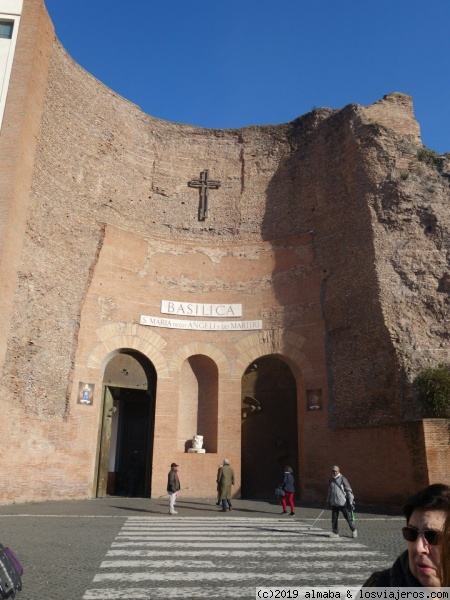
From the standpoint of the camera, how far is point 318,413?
50.1 feet

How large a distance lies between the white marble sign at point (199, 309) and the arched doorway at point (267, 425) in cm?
188

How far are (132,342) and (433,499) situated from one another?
14.7 metres

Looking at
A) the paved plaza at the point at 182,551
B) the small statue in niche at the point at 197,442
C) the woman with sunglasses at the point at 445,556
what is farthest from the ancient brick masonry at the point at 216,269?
the woman with sunglasses at the point at 445,556

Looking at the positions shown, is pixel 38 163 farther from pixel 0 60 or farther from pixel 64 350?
pixel 64 350

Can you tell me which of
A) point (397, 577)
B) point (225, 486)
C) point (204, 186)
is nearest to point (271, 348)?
point (225, 486)

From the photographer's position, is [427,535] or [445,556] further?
[427,535]

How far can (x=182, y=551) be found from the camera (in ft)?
22.0

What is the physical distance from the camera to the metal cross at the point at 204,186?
1878 centimetres

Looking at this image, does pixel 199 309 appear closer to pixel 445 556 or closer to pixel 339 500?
pixel 339 500

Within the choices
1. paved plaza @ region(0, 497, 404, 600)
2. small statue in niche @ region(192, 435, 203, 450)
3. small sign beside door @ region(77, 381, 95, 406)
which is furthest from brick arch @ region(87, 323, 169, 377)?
paved plaza @ region(0, 497, 404, 600)

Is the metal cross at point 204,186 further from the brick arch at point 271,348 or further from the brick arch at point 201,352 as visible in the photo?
the brick arch at point 271,348

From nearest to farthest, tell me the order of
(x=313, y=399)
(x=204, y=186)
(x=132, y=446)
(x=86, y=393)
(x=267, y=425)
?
(x=86, y=393)
(x=313, y=399)
(x=267, y=425)
(x=132, y=446)
(x=204, y=186)

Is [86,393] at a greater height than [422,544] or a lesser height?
greater

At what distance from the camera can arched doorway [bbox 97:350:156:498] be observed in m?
15.6
